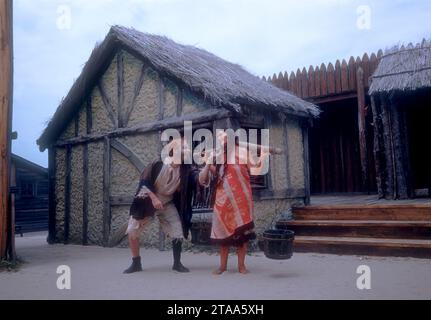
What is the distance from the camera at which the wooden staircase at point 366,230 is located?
5.63 meters

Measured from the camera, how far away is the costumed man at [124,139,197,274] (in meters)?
5.05

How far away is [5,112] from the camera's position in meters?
6.10

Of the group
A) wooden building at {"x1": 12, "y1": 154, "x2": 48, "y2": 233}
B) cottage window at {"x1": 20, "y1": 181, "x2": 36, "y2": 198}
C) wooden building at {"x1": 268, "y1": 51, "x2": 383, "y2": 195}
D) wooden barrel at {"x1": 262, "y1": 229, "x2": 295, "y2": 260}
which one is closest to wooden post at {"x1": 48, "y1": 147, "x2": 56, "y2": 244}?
wooden building at {"x1": 268, "y1": 51, "x2": 383, "y2": 195}

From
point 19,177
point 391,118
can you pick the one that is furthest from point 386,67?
point 19,177

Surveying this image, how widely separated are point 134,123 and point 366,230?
478cm

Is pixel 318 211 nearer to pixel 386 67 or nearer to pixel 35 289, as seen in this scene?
pixel 386 67

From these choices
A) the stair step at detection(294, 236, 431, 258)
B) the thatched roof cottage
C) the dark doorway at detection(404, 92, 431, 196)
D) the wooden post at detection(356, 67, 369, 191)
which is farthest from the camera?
the wooden post at detection(356, 67, 369, 191)

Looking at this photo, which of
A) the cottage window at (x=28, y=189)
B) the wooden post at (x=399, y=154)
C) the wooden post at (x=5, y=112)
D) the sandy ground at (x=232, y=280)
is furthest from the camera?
the cottage window at (x=28, y=189)

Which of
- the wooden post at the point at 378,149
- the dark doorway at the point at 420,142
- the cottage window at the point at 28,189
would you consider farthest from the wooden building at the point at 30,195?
the dark doorway at the point at 420,142

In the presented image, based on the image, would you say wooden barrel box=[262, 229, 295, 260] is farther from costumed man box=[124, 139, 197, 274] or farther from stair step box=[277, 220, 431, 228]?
stair step box=[277, 220, 431, 228]

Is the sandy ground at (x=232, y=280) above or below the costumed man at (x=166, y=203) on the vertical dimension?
below

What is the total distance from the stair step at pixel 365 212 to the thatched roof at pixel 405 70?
2810 mm

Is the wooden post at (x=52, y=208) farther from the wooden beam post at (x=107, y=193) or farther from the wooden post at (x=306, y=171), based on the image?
the wooden post at (x=306, y=171)

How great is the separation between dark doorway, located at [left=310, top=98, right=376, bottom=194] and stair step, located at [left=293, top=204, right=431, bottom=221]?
3.59m
